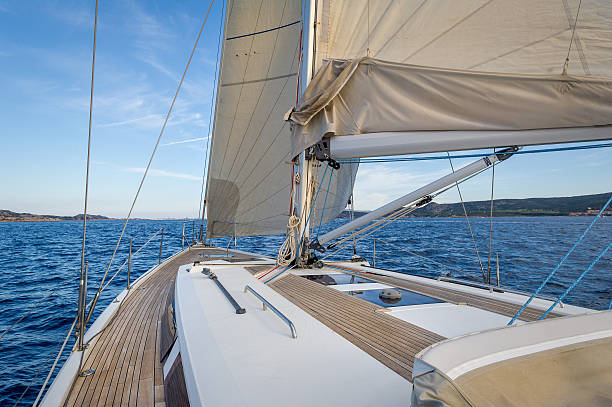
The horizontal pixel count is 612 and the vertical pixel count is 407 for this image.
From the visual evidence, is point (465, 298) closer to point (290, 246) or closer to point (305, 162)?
point (290, 246)

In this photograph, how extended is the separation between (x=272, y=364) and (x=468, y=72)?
2312mm

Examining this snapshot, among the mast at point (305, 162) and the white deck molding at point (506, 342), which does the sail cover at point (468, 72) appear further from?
Result: the white deck molding at point (506, 342)

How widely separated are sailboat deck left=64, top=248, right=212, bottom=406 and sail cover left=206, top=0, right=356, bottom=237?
3.31 m

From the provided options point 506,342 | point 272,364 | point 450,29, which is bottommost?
point 272,364

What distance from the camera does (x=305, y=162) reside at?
452 cm

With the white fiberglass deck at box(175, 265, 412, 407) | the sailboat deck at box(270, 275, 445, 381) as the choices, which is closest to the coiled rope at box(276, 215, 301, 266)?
the sailboat deck at box(270, 275, 445, 381)

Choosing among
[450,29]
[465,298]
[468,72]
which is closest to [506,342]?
[468,72]

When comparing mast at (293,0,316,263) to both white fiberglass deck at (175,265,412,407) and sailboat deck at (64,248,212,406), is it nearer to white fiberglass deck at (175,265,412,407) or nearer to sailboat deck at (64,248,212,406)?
sailboat deck at (64,248,212,406)

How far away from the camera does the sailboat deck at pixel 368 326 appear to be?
5.91ft

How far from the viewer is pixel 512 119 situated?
2.16 metres

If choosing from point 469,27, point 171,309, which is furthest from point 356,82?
point 171,309

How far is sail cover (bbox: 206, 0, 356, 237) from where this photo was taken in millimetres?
6480

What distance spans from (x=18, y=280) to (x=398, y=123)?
12.4 meters

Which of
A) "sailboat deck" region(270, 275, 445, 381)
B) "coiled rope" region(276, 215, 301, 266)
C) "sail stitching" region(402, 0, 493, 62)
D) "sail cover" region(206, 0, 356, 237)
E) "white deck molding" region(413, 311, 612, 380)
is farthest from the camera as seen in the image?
"sail cover" region(206, 0, 356, 237)
